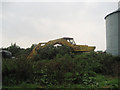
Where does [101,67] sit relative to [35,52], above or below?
below

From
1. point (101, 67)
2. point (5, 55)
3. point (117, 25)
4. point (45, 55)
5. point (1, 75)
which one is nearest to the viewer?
point (1, 75)

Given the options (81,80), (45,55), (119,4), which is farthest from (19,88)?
(119,4)

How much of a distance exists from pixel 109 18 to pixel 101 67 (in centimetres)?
522

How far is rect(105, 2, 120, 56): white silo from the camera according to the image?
8789 millimetres

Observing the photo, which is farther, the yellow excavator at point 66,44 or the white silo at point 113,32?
the yellow excavator at point 66,44

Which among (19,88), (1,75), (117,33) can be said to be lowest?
(19,88)

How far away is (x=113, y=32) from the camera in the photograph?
9.18m

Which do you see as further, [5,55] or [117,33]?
[117,33]

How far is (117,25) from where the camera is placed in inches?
346

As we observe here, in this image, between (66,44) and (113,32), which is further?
(66,44)

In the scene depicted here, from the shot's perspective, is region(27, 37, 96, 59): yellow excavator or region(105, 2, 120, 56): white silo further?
region(27, 37, 96, 59): yellow excavator

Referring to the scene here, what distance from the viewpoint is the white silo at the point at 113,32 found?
8.79m

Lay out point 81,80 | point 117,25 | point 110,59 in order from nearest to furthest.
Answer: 1. point 81,80
2. point 110,59
3. point 117,25

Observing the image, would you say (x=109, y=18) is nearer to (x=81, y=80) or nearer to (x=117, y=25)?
(x=117, y=25)
